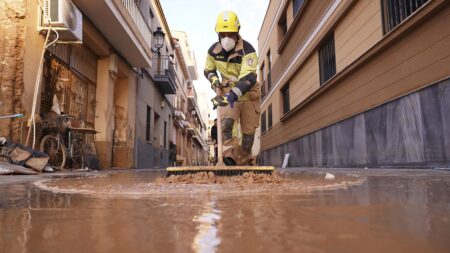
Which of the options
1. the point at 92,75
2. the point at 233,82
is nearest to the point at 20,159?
the point at 233,82

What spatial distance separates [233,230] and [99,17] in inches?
299

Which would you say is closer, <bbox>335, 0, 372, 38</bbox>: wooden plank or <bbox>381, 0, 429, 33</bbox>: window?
<bbox>381, 0, 429, 33</bbox>: window

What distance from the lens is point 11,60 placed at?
482 cm

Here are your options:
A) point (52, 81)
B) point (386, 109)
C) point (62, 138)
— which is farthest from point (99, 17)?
point (386, 109)

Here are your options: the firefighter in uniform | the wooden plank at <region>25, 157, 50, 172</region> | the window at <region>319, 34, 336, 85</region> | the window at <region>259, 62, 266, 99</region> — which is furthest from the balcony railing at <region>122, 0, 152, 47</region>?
the window at <region>259, 62, 266, 99</region>

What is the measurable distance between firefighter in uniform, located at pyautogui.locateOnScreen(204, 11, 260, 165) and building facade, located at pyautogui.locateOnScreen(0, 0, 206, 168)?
287cm

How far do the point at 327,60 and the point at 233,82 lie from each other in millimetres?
4861

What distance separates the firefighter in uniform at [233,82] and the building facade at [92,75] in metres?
2.87

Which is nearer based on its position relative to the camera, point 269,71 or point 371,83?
point 371,83

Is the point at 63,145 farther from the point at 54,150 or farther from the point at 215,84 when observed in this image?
the point at 215,84

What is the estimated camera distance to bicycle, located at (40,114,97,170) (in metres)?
5.40

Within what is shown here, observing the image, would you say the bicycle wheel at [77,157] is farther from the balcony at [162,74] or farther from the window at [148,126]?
the balcony at [162,74]

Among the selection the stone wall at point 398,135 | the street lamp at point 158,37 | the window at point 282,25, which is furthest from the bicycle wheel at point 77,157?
the window at point 282,25

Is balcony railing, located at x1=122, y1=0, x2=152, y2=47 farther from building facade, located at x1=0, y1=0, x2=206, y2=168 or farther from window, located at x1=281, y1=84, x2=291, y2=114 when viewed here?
window, located at x1=281, y1=84, x2=291, y2=114
